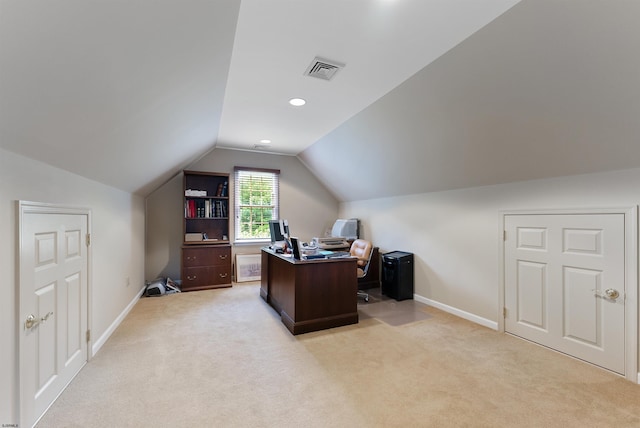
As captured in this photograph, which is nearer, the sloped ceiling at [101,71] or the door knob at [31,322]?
the sloped ceiling at [101,71]

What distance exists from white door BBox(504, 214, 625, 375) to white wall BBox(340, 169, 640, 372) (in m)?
0.16

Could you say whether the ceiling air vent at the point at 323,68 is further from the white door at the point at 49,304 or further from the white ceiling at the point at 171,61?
the white door at the point at 49,304

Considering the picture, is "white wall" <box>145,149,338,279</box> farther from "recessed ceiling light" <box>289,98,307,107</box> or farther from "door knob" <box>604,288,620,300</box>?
"door knob" <box>604,288,620,300</box>

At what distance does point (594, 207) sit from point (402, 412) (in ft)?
7.88

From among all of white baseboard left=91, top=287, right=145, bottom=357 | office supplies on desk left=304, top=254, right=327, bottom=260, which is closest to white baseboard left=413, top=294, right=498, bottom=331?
office supplies on desk left=304, top=254, right=327, bottom=260

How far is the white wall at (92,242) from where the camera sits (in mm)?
1447

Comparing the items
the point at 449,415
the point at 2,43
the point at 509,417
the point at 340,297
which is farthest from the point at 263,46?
the point at 509,417

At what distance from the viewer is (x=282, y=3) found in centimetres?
169

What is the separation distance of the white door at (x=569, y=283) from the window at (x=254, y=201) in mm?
4277

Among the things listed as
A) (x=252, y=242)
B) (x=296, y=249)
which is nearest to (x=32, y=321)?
(x=296, y=249)

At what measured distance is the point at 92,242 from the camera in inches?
101

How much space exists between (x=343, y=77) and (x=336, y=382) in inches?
104

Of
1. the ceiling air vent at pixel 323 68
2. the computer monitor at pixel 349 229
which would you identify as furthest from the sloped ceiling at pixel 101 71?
the computer monitor at pixel 349 229

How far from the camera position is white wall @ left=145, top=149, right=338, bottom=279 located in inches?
198
